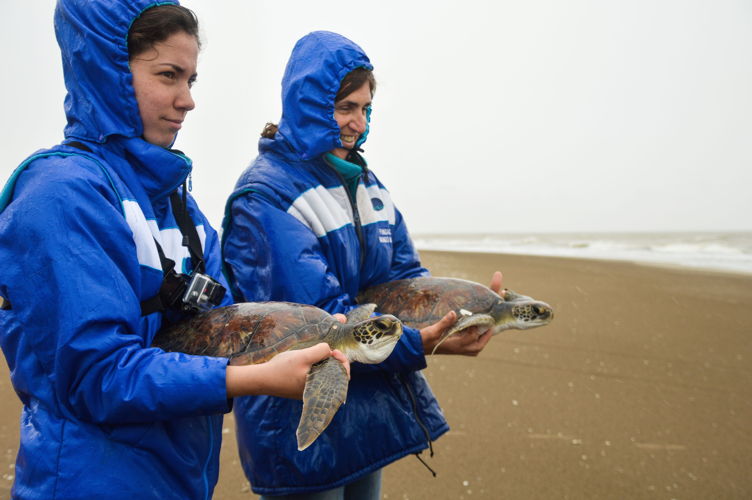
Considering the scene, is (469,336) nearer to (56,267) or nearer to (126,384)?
(126,384)

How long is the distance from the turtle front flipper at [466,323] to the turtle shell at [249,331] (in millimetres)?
657

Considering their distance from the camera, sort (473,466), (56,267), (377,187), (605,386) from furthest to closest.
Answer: (605,386) → (473,466) → (377,187) → (56,267)

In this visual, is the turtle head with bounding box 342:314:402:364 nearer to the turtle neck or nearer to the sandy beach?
the turtle neck

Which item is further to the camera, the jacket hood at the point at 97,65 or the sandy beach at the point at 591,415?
the sandy beach at the point at 591,415

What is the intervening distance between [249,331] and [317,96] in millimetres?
1243

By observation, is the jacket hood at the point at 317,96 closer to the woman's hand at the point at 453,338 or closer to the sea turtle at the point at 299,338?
the sea turtle at the point at 299,338

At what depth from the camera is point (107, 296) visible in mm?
1151

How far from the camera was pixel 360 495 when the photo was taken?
223 cm

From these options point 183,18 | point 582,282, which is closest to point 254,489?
point 183,18

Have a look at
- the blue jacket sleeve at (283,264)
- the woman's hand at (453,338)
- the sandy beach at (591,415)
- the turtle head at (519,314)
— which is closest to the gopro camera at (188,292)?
the blue jacket sleeve at (283,264)

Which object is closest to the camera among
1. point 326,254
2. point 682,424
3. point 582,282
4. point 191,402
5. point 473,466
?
point 191,402

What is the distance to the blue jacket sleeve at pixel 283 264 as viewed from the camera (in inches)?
76.5

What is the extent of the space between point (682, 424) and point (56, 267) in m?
5.27

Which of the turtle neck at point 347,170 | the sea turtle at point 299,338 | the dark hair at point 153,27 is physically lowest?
the sea turtle at point 299,338
